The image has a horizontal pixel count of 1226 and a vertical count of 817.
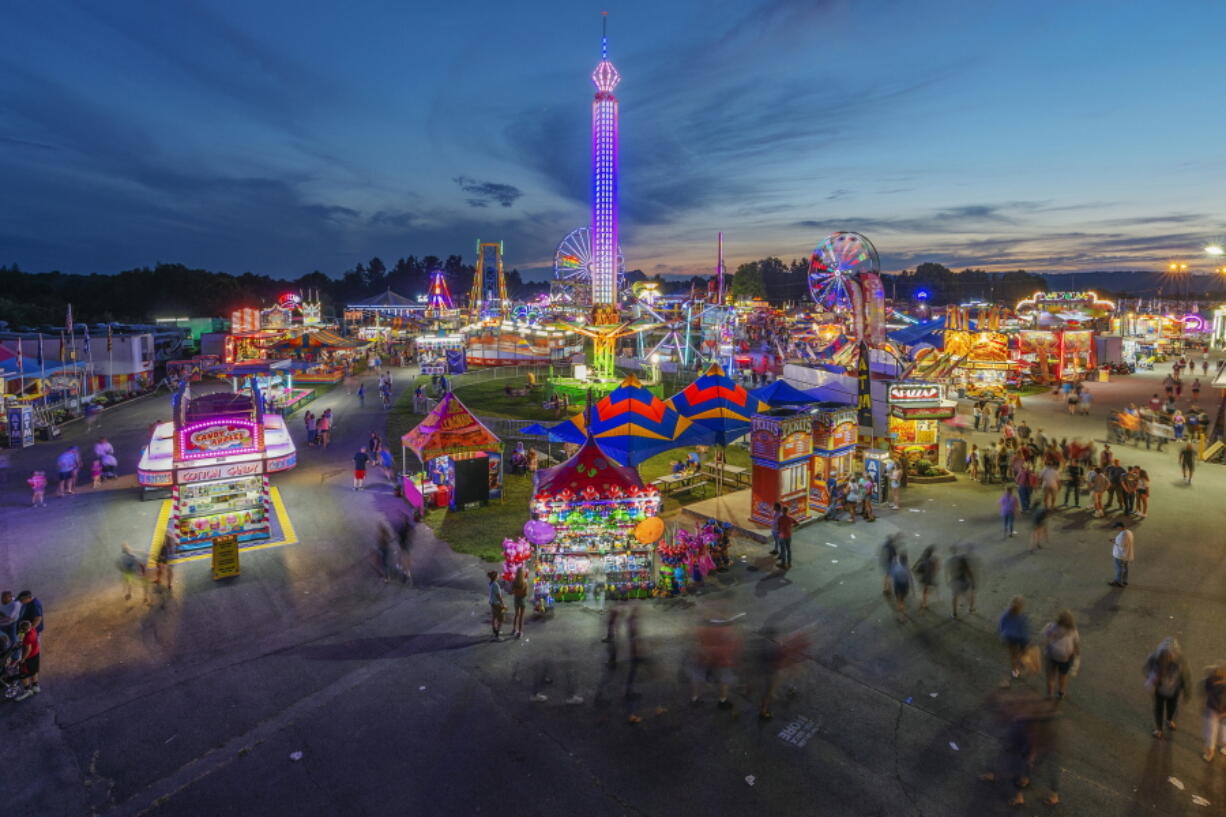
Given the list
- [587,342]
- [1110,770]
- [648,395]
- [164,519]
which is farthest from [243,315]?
[1110,770]

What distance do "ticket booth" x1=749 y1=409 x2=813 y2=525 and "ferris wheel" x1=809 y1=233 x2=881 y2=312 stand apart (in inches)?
656

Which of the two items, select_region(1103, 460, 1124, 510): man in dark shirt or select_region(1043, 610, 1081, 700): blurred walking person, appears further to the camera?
select_region(1103, 460, 1124, 510): man in dark shirt

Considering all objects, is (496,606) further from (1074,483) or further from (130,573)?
(1074,483)

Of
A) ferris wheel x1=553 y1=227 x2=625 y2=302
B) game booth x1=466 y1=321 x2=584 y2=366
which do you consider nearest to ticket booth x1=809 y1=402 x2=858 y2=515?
game booth x1=466 y1=321 x2=584 y2=366

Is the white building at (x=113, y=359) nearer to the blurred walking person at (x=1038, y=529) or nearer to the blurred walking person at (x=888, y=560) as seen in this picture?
the blurred walking person at (x=888, y=560)

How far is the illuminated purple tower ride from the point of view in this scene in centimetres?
4050

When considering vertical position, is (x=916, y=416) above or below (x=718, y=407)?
below

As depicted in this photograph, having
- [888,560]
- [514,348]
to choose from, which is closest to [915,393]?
[888,560]

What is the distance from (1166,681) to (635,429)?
1066 centimetres

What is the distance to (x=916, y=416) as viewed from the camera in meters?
18.9

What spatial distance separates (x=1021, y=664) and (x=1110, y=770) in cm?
171

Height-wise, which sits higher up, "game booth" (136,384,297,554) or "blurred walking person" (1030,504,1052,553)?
"game booth" (136,384,297,554)

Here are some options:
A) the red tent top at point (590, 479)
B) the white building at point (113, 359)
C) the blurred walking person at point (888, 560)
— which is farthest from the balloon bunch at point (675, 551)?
the white building at point (113, 359)

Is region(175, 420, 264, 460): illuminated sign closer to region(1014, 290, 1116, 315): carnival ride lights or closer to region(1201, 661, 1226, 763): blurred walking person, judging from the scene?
region(1201, 661, 1226, 763): blurred walking person
